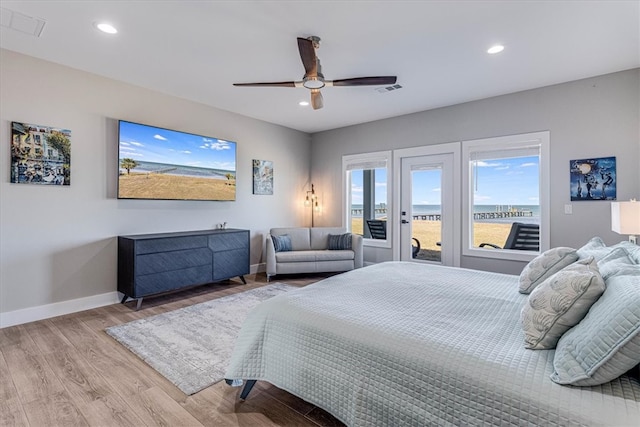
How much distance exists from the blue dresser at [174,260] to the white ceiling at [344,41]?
1.98 meters

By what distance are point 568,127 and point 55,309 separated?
6.36 meters

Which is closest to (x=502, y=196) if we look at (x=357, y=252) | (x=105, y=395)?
(x=357, y=252)

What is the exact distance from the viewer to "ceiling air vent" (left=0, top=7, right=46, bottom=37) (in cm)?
247

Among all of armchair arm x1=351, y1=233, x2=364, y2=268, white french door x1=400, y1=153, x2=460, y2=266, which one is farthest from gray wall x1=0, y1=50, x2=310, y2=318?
white french door x1=400, y1=153, x2=460, y2=266

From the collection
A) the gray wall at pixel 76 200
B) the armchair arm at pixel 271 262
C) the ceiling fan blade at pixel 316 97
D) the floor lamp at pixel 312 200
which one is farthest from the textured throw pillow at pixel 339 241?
the ceiling fan blade at pixel 316 97

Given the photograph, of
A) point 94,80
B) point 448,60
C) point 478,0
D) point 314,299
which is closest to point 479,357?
point 314,299

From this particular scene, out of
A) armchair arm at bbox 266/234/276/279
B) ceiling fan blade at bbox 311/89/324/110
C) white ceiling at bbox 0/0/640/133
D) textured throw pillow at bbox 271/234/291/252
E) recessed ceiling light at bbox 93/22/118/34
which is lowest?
armchair arm at bbox 266/234/276/279

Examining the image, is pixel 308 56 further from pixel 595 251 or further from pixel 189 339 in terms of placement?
pixel 189 339

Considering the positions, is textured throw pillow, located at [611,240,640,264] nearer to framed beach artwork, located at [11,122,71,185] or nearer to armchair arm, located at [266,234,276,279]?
armchair arm, located at [266,234,276,279]

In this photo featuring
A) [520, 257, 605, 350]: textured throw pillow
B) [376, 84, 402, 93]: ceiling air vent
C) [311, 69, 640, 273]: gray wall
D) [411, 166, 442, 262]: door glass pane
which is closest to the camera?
[520, 257, 605, 350]: textured throw pillow

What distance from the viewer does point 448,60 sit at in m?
3.25

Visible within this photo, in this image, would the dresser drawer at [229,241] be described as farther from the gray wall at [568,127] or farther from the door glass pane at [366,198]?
the gray wall at [568,127]

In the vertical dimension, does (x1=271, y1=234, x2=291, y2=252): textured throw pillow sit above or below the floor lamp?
below

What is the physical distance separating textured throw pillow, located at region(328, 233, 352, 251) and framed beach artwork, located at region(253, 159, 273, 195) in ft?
4.72
